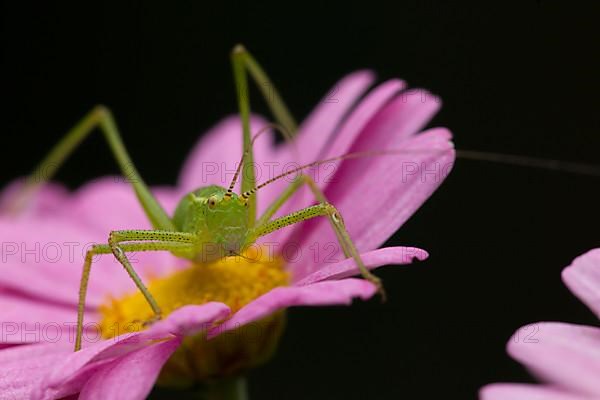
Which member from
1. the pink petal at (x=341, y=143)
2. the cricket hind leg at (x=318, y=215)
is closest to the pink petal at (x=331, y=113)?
the pink petal at (x=341, y=143)

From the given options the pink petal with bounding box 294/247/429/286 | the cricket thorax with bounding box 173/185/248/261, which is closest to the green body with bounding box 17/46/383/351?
the cricket thorax with bounding box 173/185/248/261

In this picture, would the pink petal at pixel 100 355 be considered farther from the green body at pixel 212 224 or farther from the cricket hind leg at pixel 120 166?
the cricket hind leg at pixel 120 166

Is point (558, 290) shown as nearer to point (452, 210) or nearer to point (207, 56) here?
point (452, 210)

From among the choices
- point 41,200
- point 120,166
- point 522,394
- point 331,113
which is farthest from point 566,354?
point 41,200

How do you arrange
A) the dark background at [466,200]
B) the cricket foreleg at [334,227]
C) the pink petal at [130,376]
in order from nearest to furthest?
1. the pink petal at [130,376]
2. the cricket foreleg at [334,227]
3. the dark background at [466,200]

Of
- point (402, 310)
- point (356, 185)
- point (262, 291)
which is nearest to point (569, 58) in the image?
point (402, 310)

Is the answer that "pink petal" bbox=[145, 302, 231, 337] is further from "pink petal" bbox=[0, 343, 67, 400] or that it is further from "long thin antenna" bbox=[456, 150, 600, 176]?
"long thin antenna" bbox=[456, 150, 600, 176]

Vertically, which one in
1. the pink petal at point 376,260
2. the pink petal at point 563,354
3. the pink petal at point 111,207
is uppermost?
the pink petal at point 111,207
